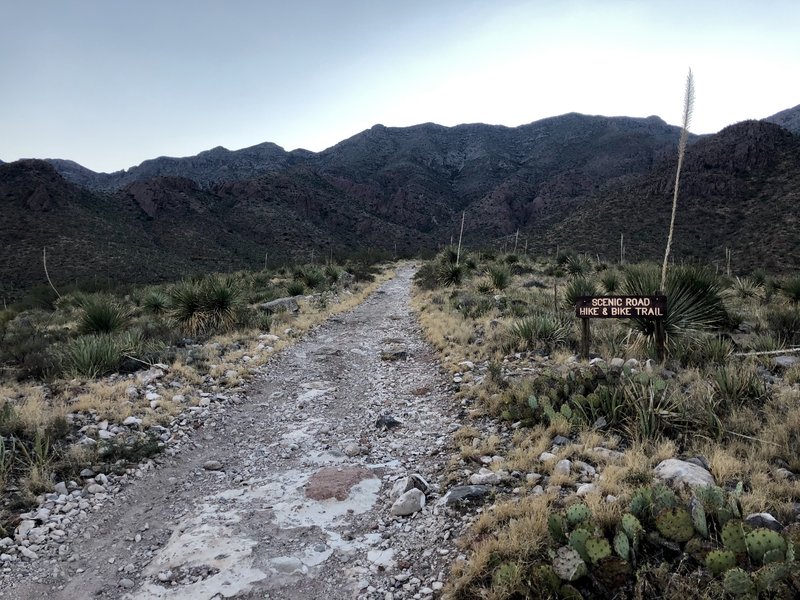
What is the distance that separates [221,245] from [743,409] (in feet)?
204

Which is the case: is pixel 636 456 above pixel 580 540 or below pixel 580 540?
below

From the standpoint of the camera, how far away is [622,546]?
2822 millimetres

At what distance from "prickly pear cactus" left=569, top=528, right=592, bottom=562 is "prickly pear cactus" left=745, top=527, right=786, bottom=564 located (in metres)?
0.89

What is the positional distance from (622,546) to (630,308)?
4.63 metres

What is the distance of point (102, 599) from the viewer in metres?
3.21

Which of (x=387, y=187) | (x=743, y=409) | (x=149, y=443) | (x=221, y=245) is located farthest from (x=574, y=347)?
(x=387, y=187)

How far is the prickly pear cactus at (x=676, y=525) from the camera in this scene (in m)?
2.89

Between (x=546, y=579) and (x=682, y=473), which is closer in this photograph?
(x=546, y=579)

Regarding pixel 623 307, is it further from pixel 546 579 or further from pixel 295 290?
pixel 295 290

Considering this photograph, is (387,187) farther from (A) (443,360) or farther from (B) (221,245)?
(A) (443,360)

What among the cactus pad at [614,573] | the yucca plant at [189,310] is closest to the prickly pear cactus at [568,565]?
the cactus pad at [614,573]

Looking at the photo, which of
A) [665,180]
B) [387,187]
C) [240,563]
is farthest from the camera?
[387,187]

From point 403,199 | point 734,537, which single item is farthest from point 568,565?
point 403,199

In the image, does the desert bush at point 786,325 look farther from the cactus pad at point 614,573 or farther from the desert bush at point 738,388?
the cactus pad at point 614,573
